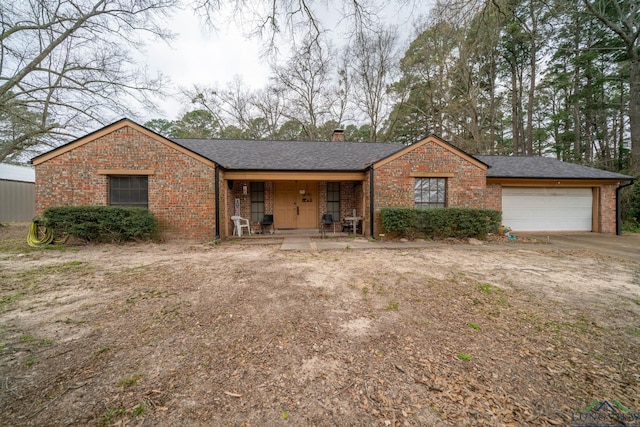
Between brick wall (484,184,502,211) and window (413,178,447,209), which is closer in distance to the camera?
window (413,178,447,209)

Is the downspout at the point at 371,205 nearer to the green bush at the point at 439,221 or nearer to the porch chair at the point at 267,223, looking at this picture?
the green bush at the point at 439,221

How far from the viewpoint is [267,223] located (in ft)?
32.8

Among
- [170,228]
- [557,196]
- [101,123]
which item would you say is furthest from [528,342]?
[101,123]

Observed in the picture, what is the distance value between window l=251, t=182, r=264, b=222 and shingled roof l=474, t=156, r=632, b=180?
967cm

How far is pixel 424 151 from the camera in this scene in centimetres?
900

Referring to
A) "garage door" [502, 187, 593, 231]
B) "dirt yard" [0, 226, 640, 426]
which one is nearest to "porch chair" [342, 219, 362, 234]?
"dirt yard" [0, 226, 640, 426]

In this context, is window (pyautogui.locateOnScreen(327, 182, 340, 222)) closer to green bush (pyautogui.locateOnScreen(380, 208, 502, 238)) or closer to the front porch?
the front porch

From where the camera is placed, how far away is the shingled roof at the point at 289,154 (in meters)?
9.21

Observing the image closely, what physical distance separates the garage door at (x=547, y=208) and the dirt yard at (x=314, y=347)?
6164mm

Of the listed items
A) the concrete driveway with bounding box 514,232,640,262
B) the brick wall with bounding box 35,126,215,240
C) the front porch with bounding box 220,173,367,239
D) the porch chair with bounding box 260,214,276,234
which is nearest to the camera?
the concrete driveway with bounding box 514,232,640,262

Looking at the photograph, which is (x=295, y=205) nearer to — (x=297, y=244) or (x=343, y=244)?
(x=297, y=244)
